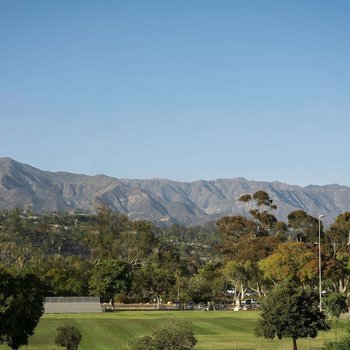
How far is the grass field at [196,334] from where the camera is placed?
48688 mm

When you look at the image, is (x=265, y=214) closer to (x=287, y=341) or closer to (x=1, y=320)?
(x=287, y=341)

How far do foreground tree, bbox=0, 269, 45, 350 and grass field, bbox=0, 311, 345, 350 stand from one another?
205 inches

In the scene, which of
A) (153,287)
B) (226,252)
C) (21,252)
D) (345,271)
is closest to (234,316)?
(345,271)

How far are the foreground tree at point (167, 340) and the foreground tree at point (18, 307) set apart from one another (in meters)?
9.51

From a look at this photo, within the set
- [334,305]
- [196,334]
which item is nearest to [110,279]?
[334,305]

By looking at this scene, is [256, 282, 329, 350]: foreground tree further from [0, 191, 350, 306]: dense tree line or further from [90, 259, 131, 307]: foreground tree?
[90, 259, 131, 307]: foreground tree

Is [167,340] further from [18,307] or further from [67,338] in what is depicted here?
[67,338]

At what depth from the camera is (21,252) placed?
15250 centimetres

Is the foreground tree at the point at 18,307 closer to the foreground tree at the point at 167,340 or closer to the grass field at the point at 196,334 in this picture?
the grass field at the point at 196,334

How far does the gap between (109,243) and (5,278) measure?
109 m

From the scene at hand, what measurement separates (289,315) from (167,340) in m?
11.5

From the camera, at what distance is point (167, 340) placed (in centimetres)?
3067

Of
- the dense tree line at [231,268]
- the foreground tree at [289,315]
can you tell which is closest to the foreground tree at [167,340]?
the foreground tree at [289,315]

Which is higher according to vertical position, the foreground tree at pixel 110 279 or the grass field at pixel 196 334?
the foreground tree at pixel 110 279
